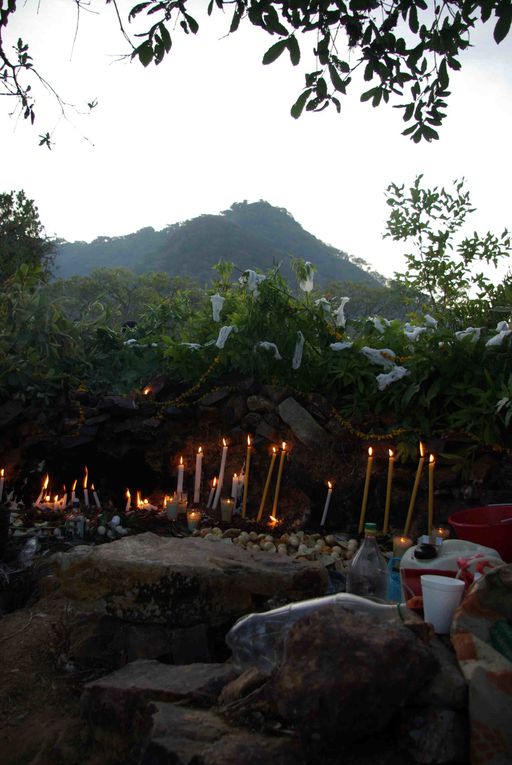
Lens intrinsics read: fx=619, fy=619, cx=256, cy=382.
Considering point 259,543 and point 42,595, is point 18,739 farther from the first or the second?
point 259,543

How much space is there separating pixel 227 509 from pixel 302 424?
1039 millimetres

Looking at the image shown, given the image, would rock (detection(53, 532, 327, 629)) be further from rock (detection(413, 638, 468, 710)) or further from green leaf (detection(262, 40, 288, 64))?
green leaf (detection(262, 40, 288, 64))

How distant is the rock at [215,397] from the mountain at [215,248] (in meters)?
31.0

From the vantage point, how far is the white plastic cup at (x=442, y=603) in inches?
88.6

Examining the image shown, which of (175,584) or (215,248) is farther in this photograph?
A: (215,248)

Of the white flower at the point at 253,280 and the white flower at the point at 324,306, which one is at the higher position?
the white flower at the point at 253,280

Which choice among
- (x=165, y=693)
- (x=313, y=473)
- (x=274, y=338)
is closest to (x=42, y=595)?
(x=165, y=693)

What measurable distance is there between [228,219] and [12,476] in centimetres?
4648

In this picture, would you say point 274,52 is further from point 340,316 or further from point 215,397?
point 215,397

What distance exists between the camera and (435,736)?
1.81 meters

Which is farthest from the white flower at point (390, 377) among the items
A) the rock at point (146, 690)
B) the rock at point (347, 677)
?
the rock at point (347, 677)

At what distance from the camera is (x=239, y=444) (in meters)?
6.18

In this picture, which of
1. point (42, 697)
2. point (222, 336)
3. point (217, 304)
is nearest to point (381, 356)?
point (222, 336)

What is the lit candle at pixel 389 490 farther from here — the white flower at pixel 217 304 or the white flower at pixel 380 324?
the white flower at pixel 217 304
